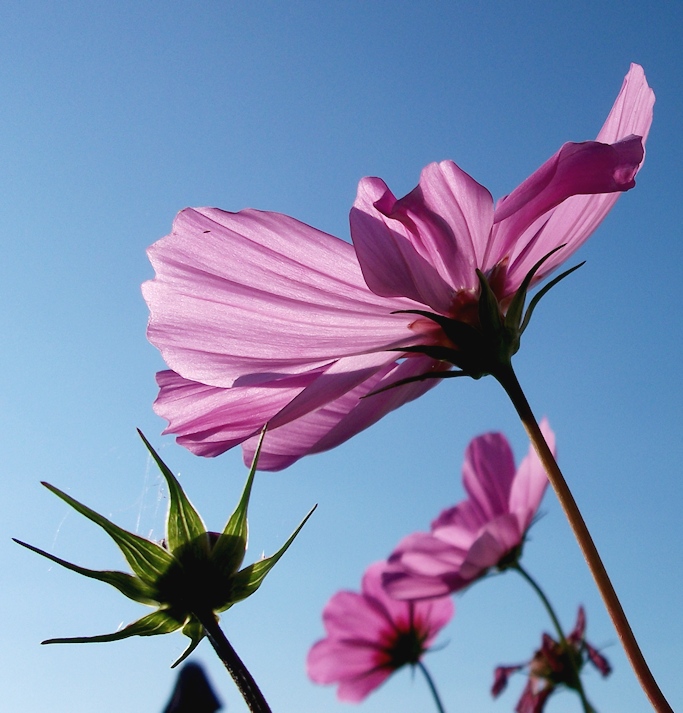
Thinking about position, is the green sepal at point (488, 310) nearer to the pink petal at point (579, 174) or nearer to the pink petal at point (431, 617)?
the pink petal at point (579, 174)

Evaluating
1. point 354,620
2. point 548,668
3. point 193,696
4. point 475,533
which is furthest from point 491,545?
point 193,696

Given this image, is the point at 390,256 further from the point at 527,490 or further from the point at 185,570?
the point at 527,490

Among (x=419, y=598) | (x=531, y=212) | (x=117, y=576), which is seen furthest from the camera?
(x=419, y=598)

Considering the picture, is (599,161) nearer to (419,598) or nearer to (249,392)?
(249,392)

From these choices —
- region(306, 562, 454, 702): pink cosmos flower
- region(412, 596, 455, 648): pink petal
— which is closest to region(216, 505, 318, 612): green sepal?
region(306, 562, 454, 702): pink cosmos flower

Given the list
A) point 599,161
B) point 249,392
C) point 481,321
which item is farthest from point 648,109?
point 249,392

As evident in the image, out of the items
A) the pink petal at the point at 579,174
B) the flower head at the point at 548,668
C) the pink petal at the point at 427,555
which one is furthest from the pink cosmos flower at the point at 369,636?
the pink petal at the point at 579,174
